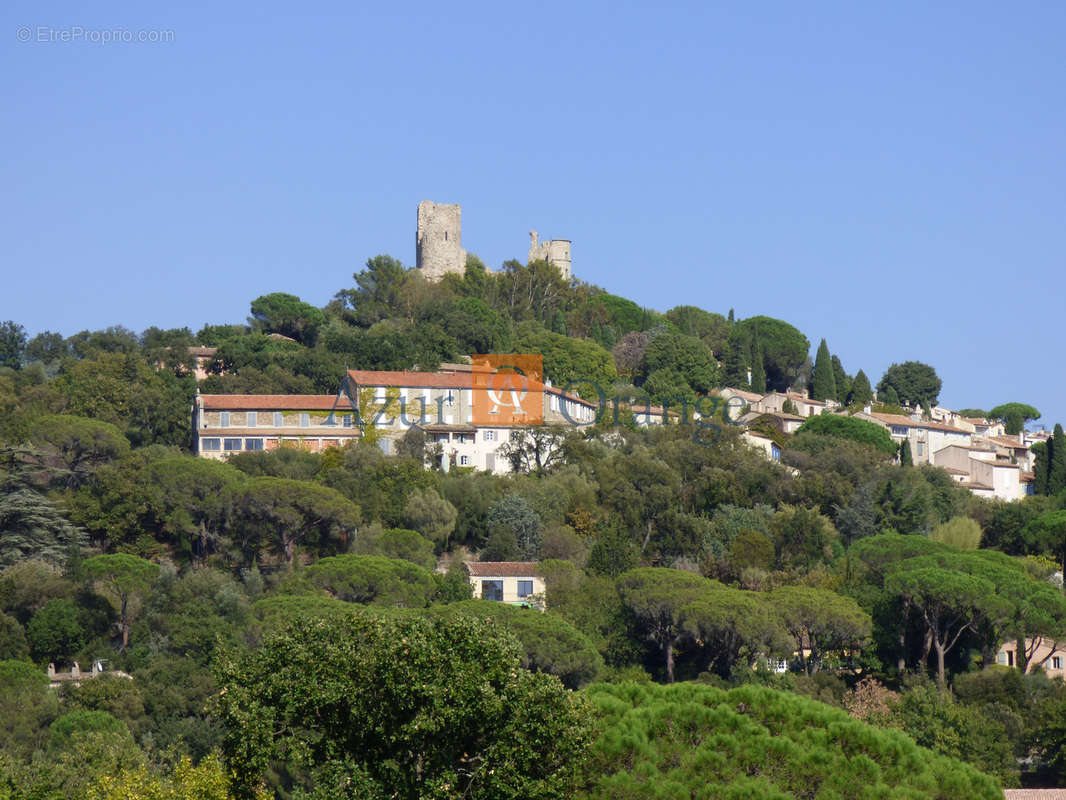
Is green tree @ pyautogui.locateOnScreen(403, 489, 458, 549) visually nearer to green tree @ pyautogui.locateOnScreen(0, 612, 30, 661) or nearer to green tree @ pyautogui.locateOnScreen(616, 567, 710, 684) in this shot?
green tree @ pyautogui.locateOnScreen(616, 567, 710, 684)

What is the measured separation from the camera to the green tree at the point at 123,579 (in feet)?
143

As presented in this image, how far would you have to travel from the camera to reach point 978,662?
42.9 metres

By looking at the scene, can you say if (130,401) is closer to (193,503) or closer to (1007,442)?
(193,503)

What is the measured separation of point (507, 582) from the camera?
47.1 metres

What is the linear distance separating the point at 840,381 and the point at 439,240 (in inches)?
916

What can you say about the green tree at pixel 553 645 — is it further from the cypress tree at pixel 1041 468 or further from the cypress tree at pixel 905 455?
the cypress tree at pixel 1041 468

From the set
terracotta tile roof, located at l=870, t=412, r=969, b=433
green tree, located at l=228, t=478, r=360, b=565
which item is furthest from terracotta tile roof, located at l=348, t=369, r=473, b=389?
terracotta tile roof, located at l=870, t=412, r=969, b=433

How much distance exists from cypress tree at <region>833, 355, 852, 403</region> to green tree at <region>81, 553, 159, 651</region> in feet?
139

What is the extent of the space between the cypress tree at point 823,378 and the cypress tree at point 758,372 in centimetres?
246

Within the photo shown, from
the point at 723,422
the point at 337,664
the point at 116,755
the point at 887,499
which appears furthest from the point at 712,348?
the point at 337,664

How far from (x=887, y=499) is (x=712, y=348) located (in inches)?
1197

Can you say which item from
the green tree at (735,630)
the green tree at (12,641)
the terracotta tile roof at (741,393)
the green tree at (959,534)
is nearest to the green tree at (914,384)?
the terracotta tile roof at (741,393)

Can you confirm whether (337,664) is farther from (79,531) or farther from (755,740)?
(79,531)

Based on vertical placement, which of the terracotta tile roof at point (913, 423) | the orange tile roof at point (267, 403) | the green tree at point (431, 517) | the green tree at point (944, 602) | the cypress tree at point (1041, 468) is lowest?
the green tree at point (944, 602)
